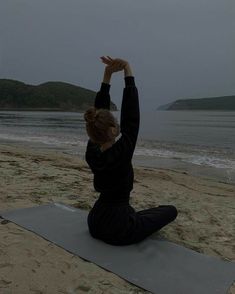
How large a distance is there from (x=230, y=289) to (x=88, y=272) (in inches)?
49.4

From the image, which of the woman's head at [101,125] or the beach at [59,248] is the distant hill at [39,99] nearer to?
the beach at [59,248]

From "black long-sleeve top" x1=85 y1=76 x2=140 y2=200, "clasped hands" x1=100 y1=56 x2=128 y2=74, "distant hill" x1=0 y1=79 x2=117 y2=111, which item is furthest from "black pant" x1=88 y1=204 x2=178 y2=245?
"distant hill" x1=0 y1=79 x2=117 y2=111

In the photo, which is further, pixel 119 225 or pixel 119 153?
pixel 119 225

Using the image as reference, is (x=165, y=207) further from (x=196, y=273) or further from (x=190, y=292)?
(x=190, y=292)

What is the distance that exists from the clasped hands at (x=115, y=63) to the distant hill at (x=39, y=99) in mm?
148273

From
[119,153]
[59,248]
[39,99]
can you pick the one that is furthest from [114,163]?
[39,99]

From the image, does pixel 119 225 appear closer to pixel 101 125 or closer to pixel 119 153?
pixel 119 153

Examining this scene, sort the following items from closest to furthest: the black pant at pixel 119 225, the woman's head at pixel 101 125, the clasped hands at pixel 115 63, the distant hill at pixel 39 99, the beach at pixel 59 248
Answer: the beach at pixel 59 248, the woman's head at pixel 101 125, the clasped hands at pixel 115 63, the black pant at pixel 119 225, the distant hill at pixel 39 99

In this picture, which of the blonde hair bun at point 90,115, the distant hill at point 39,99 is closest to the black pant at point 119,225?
the blonde hair bun at point 90,115

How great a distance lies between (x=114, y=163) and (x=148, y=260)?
101 centimetres

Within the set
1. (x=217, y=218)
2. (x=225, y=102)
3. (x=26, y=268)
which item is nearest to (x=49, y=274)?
(x=26, y=268)

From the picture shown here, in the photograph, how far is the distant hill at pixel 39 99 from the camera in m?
154

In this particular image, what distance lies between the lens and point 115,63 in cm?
398

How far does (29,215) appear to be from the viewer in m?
5.16
